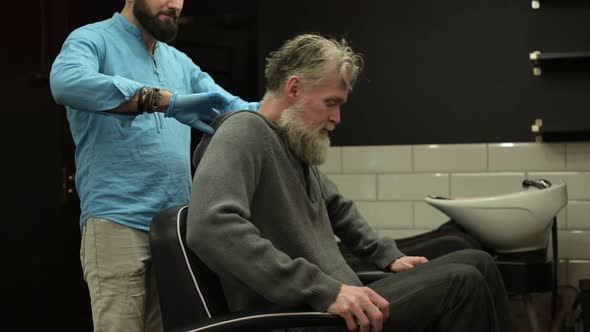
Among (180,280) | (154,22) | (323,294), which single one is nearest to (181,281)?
(180,280)

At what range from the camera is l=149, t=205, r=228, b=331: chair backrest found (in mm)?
2033

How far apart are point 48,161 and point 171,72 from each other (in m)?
1.48

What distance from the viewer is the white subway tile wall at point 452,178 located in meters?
3.88

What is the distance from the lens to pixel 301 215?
216cm

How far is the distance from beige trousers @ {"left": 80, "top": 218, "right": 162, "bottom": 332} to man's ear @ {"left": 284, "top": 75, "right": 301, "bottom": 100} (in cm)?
56

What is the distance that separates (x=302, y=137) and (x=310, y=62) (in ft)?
0.68

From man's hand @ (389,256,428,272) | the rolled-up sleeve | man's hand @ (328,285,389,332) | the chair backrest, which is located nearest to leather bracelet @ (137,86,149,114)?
the rolled-up sleeve

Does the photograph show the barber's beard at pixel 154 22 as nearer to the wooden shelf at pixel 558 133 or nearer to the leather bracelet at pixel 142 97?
the leather bracelet at pixel 142 97

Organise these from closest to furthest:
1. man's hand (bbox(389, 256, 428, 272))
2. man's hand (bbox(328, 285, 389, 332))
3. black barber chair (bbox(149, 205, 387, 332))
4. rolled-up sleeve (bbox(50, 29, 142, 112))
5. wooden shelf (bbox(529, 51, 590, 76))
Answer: man's hand (bbox(328, 285, 389, 332)), black barber chair (bbox(149, 205, 387, 332)), rolled-up sleeve (bbox(50, 29, 142, 112)), man's hand (bbox(389, 256, 428, 272)), wooden shelf (bbox(529, 51, 590, 76))

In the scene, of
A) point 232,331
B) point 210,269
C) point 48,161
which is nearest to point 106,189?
point 210,269

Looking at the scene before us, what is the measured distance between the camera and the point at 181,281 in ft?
6.71

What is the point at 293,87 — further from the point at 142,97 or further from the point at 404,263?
the point at 404,263

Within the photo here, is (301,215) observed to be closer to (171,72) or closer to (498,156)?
(171,72)

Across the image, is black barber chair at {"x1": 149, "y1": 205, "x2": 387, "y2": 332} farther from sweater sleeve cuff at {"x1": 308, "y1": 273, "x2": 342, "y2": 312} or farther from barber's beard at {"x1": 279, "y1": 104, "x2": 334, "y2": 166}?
barber's beard at {"x1": 279, "y1": 104, "x2": 334, "y2": 166}
